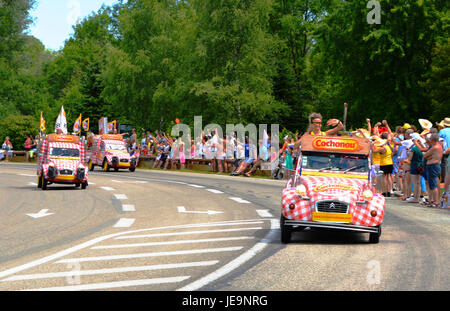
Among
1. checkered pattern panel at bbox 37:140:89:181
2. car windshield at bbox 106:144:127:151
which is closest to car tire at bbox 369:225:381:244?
checkered pattern panel at bbox 37:140:89:181

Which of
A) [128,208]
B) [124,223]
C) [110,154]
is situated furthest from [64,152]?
[110,154]

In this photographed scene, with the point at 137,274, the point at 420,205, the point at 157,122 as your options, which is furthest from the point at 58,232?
the point at 157,122

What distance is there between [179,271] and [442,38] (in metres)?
42.3

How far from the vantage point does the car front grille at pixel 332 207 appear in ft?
39.0

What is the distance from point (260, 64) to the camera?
59.6 meters

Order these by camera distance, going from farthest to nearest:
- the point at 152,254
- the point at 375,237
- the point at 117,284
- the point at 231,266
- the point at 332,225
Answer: the point at 375,237
the point at 332,225
the point at 152,254
the point at 231,266
the point at 117,284

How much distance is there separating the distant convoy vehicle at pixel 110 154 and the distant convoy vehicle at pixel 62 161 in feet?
48.4

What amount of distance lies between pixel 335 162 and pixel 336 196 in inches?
56.0

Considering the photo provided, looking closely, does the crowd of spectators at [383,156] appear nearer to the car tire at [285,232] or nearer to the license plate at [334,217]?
the license plate at [334,217]

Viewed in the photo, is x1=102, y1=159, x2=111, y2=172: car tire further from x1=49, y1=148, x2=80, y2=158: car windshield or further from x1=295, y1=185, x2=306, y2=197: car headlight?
x1=295, y1=185, x2=306, y2=197: car headlight

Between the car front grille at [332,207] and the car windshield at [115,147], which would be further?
the car windshield at [115,147]

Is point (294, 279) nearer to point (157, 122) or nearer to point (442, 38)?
point (442, 38)

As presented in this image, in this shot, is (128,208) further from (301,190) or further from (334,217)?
(334,217)

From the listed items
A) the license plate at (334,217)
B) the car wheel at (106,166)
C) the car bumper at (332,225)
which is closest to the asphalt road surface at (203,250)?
the car bumper at (332,225)
